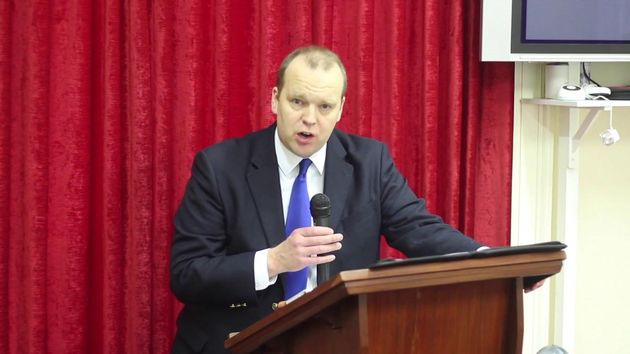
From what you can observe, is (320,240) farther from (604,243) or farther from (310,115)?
(604,243)

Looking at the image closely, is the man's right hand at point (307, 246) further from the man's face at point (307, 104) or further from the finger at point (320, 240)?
the man's face at point (307, 104)

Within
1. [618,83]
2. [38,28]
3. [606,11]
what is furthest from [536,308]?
[38,28]

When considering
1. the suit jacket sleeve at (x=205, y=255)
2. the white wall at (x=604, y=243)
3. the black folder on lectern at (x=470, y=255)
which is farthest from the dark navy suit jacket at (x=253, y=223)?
the white wall at (x=604, y=243)

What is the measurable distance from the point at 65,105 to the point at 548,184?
1863mm

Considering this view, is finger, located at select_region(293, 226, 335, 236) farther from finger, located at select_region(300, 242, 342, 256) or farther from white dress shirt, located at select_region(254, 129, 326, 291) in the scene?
white dress shirt, located at select_region(254, 129, 326, 291)

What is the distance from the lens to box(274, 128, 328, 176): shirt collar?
2480 mm

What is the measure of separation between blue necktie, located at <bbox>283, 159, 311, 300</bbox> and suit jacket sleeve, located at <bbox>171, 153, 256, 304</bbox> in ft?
0.60

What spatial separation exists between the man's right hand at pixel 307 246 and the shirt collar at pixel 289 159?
474mm

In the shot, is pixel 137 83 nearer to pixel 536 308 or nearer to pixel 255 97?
pixel 255 97

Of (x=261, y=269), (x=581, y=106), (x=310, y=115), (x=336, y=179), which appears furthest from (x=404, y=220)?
(x=581, y=106)

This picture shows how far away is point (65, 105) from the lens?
2732mm

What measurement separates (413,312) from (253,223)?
806mm

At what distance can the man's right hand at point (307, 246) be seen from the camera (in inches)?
73.5

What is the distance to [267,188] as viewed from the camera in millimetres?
2434
